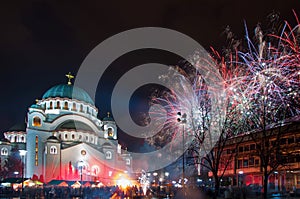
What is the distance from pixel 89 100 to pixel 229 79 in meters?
78.0

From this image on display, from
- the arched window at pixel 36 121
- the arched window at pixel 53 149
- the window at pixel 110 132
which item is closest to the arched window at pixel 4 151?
the arched window at pixel 36 121

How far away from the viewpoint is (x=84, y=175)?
8044 centimetres

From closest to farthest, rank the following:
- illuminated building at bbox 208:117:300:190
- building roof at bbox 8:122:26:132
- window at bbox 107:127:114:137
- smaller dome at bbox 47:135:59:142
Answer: illuminated building at bbox 208:117:300:190 < smaller dome at bbox 47:135:59:142 < building roof at bbox 8:122:26:132 < window at bbox 107:127:114:137

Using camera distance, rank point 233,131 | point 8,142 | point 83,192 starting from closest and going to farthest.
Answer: point 233,131 < point 83,192 < point 8,142

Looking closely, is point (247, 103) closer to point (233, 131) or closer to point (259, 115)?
point (259, 115)

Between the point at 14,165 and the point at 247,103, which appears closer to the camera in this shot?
the point at 247,103

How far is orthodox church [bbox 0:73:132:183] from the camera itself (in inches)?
3120

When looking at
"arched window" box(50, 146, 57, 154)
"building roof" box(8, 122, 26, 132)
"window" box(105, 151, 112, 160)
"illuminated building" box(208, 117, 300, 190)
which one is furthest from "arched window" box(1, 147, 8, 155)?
"illuminated building" box(208, 117, 300, 190)

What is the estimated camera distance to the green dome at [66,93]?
9331 cm

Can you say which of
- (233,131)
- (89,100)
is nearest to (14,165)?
(89,100)

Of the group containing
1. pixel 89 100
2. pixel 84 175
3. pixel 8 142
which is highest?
pixel 89 100

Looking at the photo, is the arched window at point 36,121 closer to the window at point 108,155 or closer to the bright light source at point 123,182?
the window at point 108,155

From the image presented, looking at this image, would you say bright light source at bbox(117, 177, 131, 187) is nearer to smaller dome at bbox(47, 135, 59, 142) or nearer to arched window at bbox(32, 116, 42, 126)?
smaller dome at bbox(47, 135, 59, 142)

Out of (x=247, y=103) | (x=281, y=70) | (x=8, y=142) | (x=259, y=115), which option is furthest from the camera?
(x=8, y=142)
